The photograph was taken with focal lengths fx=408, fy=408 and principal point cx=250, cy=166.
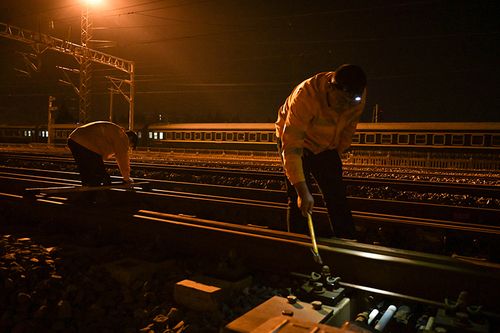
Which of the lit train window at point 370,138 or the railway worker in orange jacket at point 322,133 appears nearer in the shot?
the railway worker in orange jacket at point 322,133

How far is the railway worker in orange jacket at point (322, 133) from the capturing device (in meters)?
3.14

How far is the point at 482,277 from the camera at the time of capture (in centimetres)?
263

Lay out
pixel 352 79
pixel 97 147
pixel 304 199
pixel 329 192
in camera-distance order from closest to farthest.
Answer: pixel 352 79, pixel 304 199, pixel 329 192, pixel 97 147

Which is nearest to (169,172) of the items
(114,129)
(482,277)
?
(114,129)

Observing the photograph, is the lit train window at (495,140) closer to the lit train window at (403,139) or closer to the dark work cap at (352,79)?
the lit train window at (403,139)

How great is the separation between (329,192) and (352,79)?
1.41 m

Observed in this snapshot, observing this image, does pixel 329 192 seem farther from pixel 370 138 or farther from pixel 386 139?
pixel 370 138

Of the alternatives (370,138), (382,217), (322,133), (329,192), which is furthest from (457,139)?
(322,133)

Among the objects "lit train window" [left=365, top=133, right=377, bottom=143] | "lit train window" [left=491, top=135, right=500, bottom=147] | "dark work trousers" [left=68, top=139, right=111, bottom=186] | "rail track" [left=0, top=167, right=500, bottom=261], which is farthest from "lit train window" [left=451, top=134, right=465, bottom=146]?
"dark work trousers" [left=68, top=139, right=111, bottom=186]

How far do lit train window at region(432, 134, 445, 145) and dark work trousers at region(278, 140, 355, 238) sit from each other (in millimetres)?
22282

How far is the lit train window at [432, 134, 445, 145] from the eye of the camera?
23.8 metres

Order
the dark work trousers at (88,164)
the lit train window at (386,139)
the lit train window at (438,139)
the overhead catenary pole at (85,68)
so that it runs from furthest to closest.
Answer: the lit train window at (386,139)
the overhead catenary pole at (85,68)
the lit train window at (438,139)
the dark work trousers at (88,164)

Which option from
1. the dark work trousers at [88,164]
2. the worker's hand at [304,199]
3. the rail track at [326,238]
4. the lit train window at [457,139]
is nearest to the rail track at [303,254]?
the rail track at [326,238]

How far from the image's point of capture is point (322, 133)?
3727 mm
